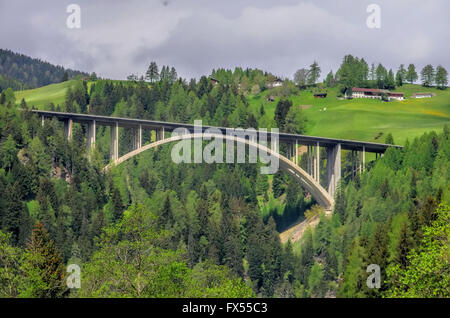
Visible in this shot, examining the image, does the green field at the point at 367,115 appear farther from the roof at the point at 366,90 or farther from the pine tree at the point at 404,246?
the pine tree at the point at 404,246

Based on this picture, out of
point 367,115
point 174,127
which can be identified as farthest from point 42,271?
point 367,115

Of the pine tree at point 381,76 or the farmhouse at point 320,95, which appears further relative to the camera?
the pine tree at point 381,76

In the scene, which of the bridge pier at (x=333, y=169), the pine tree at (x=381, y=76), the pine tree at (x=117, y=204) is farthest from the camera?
the pine tree at (x=381, y=76)

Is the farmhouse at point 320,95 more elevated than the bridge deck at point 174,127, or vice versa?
the farmhouse at point 320,95

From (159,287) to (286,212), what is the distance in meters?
83.0

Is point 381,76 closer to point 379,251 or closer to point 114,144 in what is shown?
point 114,144

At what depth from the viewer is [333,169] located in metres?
112

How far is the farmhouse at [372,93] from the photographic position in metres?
178

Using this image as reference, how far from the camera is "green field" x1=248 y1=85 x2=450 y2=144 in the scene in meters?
142

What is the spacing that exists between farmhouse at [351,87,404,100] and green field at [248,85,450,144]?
3.03m

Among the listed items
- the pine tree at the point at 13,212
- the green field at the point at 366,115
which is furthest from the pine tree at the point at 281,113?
the pine tree at the point at 13,212

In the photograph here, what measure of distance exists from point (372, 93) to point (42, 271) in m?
125

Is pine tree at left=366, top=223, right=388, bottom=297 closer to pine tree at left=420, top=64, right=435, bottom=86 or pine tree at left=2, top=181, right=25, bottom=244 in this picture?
pine tree at left=2, top=181, right=25, bottom=244

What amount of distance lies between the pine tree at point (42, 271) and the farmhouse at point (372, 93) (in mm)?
109708
